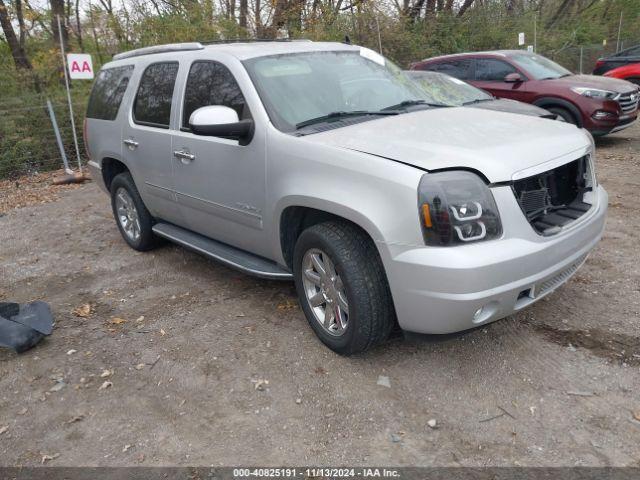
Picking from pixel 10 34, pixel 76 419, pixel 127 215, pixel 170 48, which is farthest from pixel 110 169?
pixel 10 34

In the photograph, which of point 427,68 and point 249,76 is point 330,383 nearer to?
point 249,76

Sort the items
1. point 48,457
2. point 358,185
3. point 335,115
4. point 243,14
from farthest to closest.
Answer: point 243,14 → point 335,115 → point 358,185 → point 48,457

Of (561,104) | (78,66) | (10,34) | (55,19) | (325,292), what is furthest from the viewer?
(55,19)

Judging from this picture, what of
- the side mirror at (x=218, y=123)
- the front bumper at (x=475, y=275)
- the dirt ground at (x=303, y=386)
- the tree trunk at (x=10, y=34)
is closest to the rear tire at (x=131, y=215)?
the dirt ground at (x=303, y=386)

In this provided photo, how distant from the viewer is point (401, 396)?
3016 millimetres

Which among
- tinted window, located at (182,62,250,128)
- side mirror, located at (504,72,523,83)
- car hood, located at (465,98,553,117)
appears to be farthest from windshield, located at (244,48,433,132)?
side mirror, located at (504,72,523,83)

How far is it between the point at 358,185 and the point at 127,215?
3.58 m

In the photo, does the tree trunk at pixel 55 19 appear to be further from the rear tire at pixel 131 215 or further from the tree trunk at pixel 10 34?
the rear tire at pixel 131 215

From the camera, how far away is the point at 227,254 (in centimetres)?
411

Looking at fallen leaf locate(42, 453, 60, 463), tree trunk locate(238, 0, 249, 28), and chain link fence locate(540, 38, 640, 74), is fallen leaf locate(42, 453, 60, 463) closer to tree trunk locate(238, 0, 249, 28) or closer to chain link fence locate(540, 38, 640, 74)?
tree trunk locate(238, 0, 249, 28)

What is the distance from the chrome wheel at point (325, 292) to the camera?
127 inches

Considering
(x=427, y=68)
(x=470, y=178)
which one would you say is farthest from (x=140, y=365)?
(x=427, y=68)

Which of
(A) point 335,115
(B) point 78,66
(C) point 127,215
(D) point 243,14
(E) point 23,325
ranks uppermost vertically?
(D) point 243,14

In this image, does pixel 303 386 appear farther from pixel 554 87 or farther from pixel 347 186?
pixel 554 87
